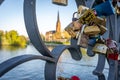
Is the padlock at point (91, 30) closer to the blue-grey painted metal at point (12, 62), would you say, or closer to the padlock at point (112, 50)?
the padlock at point (112, 50)

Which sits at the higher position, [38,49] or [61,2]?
[61,2]

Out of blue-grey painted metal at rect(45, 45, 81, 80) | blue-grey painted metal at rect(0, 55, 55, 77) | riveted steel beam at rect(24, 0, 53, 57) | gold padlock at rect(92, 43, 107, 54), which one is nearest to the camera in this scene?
blue-grey painted metal at rect(0, 55, 55, 77)

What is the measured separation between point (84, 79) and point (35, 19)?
0.57 metres

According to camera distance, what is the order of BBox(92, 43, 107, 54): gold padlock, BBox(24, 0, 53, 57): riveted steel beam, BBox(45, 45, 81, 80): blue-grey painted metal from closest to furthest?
BBox(24, 0, 53, 57): riveted steel beam → BBox(45, 45, 81, 80): blue-grey painted metal → BBox(92, 43, 107, 54): gold padlock

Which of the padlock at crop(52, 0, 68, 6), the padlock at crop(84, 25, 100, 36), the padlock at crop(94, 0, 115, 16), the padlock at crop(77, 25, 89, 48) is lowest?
the padlock at crop(77, 25, 89, 48)

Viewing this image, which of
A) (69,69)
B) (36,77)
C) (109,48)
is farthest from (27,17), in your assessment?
(69,69)

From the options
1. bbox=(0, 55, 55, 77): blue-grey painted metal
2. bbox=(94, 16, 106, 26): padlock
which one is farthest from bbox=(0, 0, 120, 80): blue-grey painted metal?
bbox=(94, 16, 106, 26): padlock

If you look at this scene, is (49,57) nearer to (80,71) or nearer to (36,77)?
(36,77)

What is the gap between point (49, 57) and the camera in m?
0.67

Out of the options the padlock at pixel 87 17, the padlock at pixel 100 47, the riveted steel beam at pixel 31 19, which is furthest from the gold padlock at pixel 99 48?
the riveted steel beam at pixel 31 19

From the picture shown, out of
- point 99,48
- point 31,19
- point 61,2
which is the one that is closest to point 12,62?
point 31,19

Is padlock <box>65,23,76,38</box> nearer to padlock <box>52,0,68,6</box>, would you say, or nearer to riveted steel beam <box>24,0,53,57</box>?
padlock <box>52,0,68,6</box>

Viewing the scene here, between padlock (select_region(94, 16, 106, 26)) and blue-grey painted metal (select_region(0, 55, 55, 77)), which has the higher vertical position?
padlock (select_region(94, 16, 106, 26))

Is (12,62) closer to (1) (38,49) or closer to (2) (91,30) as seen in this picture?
(1) (38,49)
